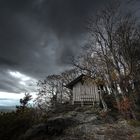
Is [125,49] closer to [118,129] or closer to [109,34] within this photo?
[109,34]

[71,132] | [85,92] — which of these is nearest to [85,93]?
[85,92]

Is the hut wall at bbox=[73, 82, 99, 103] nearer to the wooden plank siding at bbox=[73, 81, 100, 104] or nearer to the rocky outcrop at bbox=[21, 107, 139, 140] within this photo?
the wooden plank siding at bbox=[73, 81, 100, 104]

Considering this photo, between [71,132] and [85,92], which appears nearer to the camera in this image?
[71,132]

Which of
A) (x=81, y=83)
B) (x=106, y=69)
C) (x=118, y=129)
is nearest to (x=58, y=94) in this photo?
(x=81, y=83)

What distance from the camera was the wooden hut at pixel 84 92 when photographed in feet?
73.8

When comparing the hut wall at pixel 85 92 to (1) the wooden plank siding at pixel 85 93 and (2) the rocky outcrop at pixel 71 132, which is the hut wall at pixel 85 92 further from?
(2) the rocky outcrop at pixel 71 132

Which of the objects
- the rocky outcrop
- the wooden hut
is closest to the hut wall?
the wooden hut

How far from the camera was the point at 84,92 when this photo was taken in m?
22.9

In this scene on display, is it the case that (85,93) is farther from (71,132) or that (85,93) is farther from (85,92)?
(71,132)

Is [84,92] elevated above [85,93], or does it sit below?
above

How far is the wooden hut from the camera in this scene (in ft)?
73.8

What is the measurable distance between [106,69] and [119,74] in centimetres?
207

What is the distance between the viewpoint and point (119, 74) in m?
15.0

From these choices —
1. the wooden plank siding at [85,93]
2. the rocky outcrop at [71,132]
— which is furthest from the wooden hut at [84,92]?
the rocky outcrop at [71,132]
